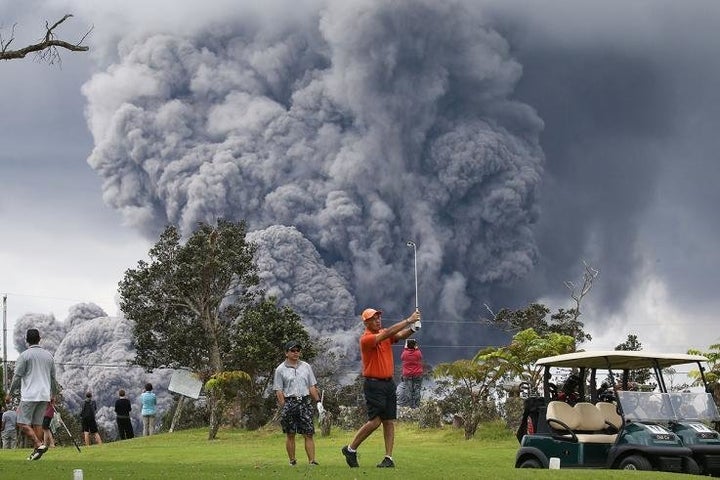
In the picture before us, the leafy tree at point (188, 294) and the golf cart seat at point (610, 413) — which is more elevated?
the leafy tree at point (188, 294)

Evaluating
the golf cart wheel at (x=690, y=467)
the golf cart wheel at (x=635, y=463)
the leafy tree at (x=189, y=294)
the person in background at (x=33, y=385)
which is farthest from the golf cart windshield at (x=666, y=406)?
the leafy tree at (x=189, y=294)

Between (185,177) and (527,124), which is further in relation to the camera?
(527,124)

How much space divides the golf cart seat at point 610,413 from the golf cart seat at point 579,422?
0.35 ft

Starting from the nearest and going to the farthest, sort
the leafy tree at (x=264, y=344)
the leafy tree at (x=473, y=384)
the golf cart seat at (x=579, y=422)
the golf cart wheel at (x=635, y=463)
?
1. the golf cart wheel at (x=635, y=463)
2. the golf cart seat at (x=579, y=422)
3. the leafy tree at (x=473, y=384)
4. the leafy tree at (x=264, y=344)

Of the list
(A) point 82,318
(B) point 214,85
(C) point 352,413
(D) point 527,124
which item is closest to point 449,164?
(D) point 527,124

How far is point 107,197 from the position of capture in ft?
468

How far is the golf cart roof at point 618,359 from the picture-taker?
1549cm

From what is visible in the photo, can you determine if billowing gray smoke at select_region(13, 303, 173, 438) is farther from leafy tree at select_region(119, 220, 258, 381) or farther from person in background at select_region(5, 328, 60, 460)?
person in background at select_region(5, 328, 60, 460)

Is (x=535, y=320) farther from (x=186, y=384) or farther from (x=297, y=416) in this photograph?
(x=297, y=416)

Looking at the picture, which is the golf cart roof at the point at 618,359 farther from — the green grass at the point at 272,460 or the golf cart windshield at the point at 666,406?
the green grass at the point at 272,460

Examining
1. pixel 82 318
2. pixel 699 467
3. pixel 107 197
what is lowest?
pixel 699 467

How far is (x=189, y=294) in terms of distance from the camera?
2152 inches

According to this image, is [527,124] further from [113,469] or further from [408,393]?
[113,469]

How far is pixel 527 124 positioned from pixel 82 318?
77298 millimetres
